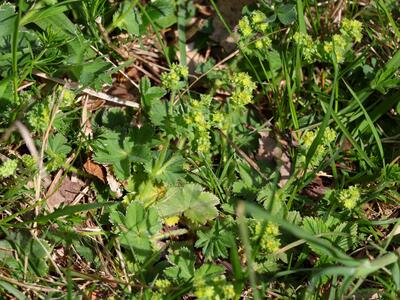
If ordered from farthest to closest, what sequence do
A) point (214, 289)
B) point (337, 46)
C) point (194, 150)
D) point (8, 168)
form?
point (337, 46) < point (194, 150) < point (8, 168) < point (214, 289)

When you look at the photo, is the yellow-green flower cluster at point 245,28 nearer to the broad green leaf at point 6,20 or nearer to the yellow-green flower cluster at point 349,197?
the yellow-green flower cluster at point 349,197

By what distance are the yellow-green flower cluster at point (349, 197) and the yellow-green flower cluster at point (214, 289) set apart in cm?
84

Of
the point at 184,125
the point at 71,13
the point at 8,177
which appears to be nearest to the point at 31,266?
the point at 8,177

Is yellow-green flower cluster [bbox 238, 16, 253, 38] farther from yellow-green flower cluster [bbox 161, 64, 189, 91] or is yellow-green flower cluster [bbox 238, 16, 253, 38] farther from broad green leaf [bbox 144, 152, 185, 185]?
broad green leaf [bbox 144, 152, 185, 185]

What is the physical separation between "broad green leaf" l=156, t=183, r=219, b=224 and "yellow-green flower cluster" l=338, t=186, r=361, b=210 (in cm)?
67

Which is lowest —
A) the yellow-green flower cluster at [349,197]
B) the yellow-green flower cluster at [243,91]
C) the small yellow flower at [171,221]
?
the small yellow flower at [171,221]

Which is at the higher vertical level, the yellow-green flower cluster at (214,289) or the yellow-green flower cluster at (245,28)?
the yellow-green flower cluster at (245,28)

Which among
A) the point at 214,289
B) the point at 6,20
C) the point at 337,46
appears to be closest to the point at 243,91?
the point at 337,46

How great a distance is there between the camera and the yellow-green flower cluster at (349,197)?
318 cm

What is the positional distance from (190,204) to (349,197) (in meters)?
0.85

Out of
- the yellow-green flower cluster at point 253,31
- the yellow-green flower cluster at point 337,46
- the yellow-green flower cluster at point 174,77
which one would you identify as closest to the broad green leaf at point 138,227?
the yellow-green flower cluster at point 174,77

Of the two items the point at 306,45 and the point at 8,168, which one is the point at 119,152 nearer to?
the point at 8,168

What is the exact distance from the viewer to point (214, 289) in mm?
2746

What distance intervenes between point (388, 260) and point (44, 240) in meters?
1.63
